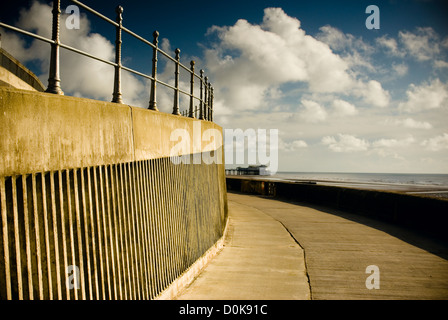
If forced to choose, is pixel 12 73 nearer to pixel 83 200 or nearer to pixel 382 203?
pixel 83 200

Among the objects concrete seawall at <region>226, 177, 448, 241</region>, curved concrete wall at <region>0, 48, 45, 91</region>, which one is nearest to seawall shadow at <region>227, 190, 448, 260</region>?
concrete seawall at <region>226, 177, 448, 241</region>

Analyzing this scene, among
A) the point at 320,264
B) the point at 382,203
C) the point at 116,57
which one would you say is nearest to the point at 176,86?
the point at 116,57

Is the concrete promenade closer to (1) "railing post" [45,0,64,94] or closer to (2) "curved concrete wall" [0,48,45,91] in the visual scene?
(1) "railing post" [45,0,64,94]

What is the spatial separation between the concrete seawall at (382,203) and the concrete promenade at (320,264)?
31.8 inches

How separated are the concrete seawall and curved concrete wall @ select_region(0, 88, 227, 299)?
8.15 metres

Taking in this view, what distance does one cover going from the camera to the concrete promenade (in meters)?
4.84

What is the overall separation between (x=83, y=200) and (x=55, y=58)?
54.6 inches

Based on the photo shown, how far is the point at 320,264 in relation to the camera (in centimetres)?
619

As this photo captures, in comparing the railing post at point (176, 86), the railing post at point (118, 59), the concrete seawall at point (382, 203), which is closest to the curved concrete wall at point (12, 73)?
the railing post at point (118, 59)

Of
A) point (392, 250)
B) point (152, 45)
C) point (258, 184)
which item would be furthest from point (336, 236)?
point (258, 184)

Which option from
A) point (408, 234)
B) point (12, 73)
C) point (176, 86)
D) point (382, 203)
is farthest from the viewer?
point (382, 203)

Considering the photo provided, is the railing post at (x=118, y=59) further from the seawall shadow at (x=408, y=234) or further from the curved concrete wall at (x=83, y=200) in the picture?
the seawall shadow at (x=408, y=234)

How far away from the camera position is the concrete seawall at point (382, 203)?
924 cm

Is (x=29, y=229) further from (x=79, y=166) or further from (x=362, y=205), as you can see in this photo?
(x=362, y=205)
